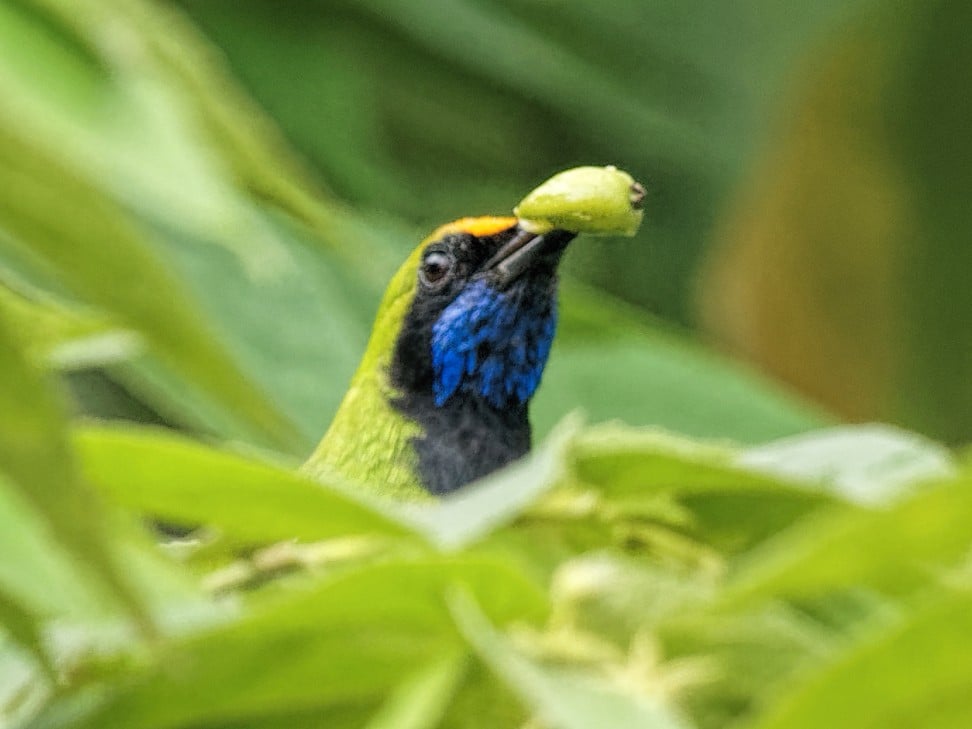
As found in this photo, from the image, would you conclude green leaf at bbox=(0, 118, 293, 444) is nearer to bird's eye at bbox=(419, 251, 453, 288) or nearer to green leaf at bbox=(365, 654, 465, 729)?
green leaf at bbox=(365, 654, 465, 729)

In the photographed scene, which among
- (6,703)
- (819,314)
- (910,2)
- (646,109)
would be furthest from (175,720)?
(910,2)

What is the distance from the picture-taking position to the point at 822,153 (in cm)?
275

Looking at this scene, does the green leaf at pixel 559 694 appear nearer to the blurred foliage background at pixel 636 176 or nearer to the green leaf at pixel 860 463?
the green leaf at pixel 860 463

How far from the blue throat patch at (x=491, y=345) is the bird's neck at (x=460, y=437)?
0.01 m

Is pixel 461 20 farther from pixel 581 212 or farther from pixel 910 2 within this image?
pixel 581 212

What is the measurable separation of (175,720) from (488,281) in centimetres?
105

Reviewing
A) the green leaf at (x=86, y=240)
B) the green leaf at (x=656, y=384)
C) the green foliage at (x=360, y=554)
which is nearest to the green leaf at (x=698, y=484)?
the green foliage at (x=360, y=554)

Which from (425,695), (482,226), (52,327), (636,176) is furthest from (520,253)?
(425,695)

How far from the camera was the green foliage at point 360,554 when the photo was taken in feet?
1.07

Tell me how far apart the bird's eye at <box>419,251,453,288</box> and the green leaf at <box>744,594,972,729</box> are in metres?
1.11

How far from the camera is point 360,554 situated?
39 cm

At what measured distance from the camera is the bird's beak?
1.36m

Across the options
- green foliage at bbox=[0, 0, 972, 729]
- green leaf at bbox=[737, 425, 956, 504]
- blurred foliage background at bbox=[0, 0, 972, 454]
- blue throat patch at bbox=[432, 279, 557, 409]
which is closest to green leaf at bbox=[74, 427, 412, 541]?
green foliage at bbox=[0, 0, 972, 729]

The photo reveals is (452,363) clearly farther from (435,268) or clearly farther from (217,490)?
(217,490)
